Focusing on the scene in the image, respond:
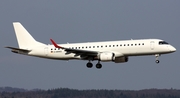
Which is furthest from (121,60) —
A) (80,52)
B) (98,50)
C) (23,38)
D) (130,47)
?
(23,38)

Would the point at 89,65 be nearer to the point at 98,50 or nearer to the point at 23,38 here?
the point at 98,50

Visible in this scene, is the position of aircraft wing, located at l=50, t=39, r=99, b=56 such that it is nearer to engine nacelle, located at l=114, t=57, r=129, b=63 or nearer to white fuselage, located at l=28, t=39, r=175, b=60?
white fuselage, located at l=28, t=39, r=175, b=60

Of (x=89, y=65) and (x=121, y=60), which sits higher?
(x=121, y=60)

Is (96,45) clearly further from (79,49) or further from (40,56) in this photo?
(40,56)

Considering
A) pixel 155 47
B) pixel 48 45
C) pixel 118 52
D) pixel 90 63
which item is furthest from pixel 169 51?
pixel 48 45

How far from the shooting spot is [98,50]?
79625 millimetres

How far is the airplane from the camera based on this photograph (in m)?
76.7

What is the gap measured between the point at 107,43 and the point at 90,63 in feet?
18.9

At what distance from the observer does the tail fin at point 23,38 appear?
285 feet

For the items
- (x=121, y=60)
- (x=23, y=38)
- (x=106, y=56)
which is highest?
(x=23, y=38)

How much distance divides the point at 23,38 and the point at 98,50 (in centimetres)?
1546

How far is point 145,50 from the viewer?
7656 cm

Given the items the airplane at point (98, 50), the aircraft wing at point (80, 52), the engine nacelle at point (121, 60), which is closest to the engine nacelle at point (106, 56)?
the airplane at point (98, 50)

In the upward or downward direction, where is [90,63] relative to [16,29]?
downward
